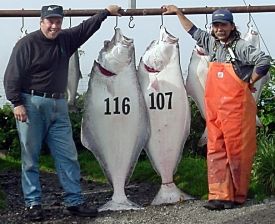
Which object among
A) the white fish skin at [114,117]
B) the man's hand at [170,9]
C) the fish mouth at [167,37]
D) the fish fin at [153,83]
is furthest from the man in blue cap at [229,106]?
the white fish skin at [114,117]

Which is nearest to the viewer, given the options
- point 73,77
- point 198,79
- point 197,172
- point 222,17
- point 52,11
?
point 52,11

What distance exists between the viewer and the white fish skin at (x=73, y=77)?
7.96 metres

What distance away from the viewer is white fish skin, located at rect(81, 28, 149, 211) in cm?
743

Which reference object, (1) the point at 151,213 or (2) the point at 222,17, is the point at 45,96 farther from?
(2) the point at 222,17

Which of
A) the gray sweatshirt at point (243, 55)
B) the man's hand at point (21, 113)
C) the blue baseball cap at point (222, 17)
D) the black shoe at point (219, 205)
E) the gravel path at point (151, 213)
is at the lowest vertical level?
the gravel path at point (151, 213)

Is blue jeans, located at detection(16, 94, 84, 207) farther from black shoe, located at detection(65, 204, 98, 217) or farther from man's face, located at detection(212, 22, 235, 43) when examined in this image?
man's face, located at detection(212, 22, 235, 43)

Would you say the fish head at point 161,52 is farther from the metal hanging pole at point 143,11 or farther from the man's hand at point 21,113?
the man's hand at point 21,113

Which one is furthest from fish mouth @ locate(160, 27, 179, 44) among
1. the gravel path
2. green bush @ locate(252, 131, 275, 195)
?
green bush @ locate(252, 131, 275, 195)

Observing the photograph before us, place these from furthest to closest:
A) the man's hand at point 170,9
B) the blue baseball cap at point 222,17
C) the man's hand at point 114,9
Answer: the man's hand at point 170,9
the man's hand at point 114,9
the blue baseball cap at point 222,17

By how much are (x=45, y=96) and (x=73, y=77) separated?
1012mm

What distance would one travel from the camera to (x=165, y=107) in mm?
7559

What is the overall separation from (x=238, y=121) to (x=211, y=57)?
659 mm

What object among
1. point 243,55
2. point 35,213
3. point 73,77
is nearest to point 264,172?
point 243,55

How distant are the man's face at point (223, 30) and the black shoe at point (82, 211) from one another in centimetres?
195
